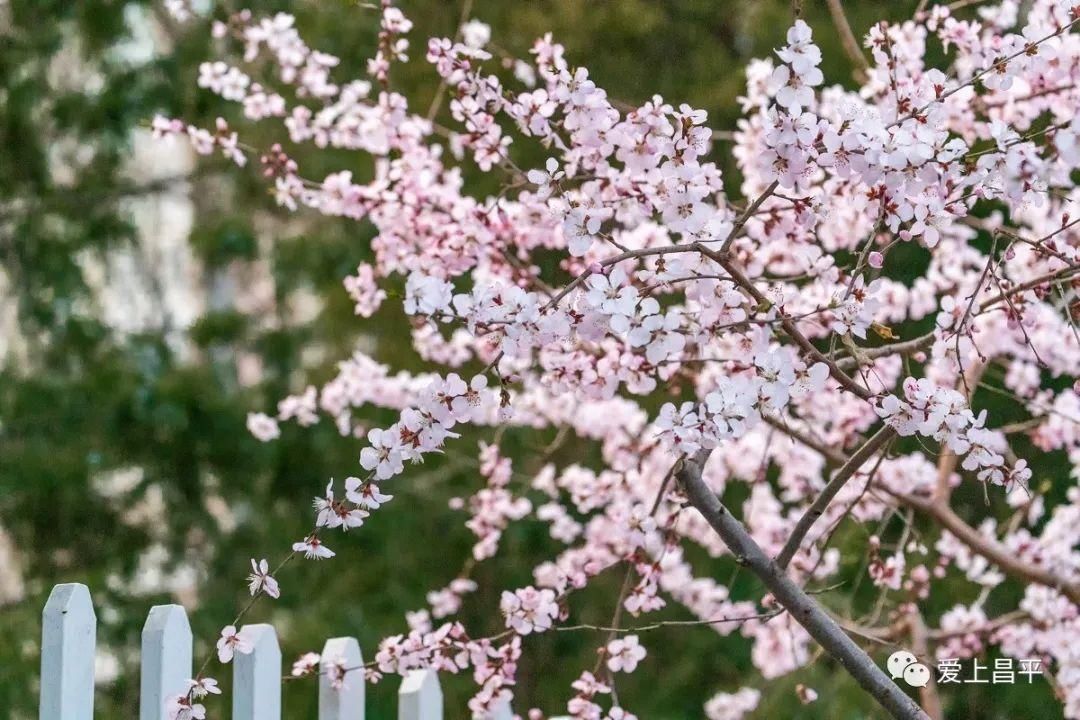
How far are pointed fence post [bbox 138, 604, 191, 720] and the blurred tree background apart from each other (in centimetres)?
229

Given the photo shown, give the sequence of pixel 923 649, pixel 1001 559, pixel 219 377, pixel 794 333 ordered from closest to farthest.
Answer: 1. pixel 794 333
2. pixel 1001 559
3. pixel 923 649
4. pixel 219 377

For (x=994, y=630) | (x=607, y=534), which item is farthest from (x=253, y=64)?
(x=994, y=630)

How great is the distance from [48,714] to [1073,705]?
5.13 feet

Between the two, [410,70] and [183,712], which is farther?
[410,70]

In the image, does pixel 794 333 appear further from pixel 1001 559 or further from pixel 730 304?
pixel 1001 559

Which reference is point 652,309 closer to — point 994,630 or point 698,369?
point 698,369

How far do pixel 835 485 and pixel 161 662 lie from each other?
0.68 metres

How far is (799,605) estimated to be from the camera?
1.29 metres

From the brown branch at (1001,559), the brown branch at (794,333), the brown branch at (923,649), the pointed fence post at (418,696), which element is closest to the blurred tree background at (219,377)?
the brown branch at (923,649)

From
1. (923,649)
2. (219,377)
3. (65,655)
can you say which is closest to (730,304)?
(65,655)

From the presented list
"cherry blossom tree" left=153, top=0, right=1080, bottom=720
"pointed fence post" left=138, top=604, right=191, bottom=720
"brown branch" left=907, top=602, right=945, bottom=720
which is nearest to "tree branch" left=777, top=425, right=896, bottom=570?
"cherry blossom tree" left=153, top=0, right=1080, bottom=720

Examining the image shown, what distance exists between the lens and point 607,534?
2.12 metres

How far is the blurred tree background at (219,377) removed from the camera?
12.1 feet

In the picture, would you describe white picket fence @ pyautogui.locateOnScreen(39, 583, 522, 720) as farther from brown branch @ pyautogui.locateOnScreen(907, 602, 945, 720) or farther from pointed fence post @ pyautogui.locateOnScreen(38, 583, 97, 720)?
brown branch @ pyautogui.locateOnScreen(907, 602, 945, 720)
